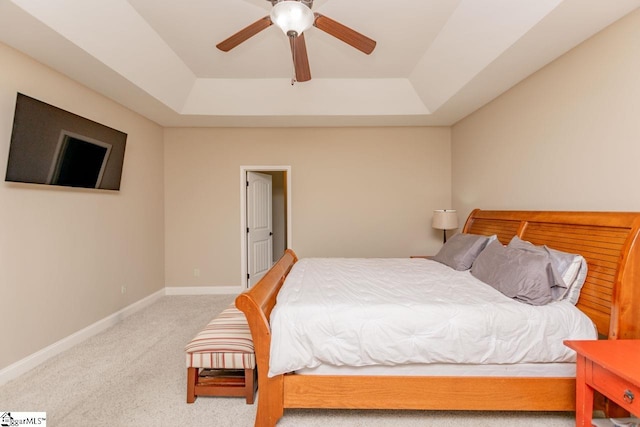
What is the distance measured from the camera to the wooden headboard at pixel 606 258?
172 centimetres

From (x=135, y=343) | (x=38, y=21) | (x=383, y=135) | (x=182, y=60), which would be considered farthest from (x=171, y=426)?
(x=383, y=135)

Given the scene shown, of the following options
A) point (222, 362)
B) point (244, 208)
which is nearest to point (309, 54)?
point (244, 208)

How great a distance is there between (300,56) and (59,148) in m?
2.33

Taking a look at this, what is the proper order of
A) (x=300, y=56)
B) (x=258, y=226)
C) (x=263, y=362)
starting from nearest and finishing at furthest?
1. (x=263, y=362)
2. (x=300, y=56)
3. (x=258, y=226)

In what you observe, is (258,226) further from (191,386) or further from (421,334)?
(421,334)

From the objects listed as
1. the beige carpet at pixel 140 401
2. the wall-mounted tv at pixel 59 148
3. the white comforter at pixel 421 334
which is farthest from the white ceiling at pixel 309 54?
the beige carpet at pixel 140 401

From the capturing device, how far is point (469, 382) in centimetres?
182

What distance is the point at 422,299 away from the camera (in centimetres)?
203

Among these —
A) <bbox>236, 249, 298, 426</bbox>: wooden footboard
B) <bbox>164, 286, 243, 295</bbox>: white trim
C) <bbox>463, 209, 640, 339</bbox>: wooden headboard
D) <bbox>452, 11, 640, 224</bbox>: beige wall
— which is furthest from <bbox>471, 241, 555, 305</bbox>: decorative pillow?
<bbox>164, 286, 243, 295</bbox>: white trim

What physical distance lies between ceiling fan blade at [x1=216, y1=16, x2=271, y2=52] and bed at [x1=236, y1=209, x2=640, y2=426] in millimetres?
1790

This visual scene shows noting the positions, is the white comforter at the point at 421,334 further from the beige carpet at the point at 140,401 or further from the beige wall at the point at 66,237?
the beige wall at the point at 66,237

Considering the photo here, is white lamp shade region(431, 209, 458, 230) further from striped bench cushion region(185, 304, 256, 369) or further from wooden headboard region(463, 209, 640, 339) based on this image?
striped bench cushion region(185, 304, 256, 369)

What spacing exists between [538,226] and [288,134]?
3497 millimetres

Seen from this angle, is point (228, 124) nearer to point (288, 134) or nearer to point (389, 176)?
point (288, 134)
